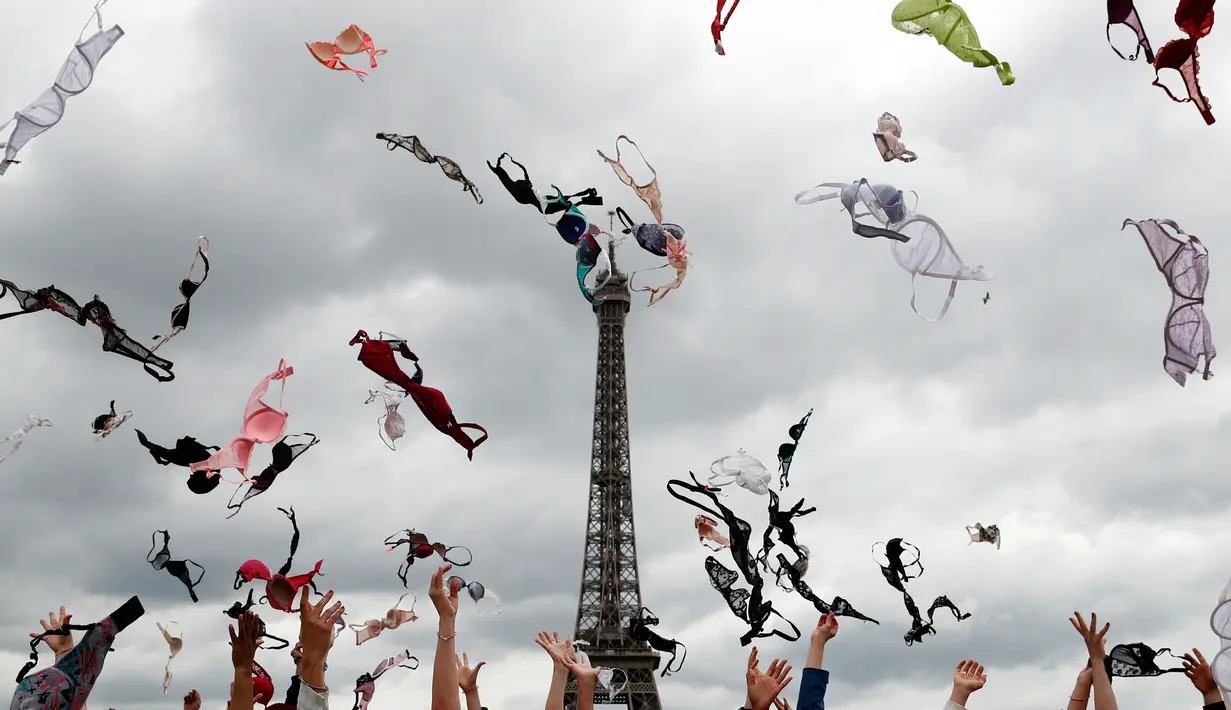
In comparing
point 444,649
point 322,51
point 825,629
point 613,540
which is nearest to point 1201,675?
point 825,629

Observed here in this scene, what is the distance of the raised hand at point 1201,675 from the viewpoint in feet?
29.3

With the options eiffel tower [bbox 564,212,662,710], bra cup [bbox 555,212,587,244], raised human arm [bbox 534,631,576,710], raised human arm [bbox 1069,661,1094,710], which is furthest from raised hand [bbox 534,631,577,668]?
eiffel tower [bbox 564,212,662,710]

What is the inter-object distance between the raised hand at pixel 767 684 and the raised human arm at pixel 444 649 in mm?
1997

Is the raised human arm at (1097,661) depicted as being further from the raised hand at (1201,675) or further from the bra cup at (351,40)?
the bra cup at (351,40)

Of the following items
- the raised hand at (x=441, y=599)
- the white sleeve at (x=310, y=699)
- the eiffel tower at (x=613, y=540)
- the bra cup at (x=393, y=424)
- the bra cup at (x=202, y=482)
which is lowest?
the white sleeve at (x=310, y=699)

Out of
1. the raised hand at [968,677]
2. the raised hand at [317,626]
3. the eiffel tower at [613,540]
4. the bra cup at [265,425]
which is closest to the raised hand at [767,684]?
the raised hand at [968,677]

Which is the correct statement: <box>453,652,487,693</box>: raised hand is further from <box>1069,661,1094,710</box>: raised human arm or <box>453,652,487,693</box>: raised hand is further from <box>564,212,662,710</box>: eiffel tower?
<box>564,212,662,710</box>: eiffel tower

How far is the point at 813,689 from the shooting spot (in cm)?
863

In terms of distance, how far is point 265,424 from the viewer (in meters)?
13.5

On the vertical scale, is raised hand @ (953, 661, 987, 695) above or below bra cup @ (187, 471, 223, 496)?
below

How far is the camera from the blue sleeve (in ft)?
28.0

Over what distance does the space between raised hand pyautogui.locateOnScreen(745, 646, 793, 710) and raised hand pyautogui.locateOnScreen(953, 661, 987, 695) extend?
52.3 inches

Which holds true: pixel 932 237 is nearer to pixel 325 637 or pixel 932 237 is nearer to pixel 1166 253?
pixel 1166 253

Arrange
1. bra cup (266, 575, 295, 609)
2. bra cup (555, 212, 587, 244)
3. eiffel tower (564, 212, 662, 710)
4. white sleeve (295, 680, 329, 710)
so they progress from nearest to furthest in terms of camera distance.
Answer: white sleeve (295, 680, 329, 710), bra cup (266, 575, 295, 609), bra cup (555, 212, 587, 244), eiffel tower (564, 212, 662, 710)
